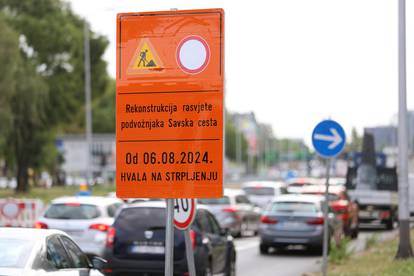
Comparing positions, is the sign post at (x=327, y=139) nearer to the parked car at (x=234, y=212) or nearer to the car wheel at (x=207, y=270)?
the car wheel at (x=207, y=270)

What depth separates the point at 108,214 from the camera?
1983 cm

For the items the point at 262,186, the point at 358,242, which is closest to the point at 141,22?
the point at 358,242

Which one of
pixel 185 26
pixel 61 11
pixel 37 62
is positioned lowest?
pixel 185 26

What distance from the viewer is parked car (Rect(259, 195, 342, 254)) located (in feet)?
75.3

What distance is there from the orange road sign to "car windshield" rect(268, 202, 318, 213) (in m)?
15.6

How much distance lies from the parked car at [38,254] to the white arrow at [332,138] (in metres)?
6.55

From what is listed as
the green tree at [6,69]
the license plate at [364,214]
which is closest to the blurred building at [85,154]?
the green tree at [6,69]

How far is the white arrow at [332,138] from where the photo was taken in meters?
15.8

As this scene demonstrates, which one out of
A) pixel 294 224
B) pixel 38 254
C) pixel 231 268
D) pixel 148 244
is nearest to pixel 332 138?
pixel 231 268

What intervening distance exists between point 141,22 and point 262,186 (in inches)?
1204

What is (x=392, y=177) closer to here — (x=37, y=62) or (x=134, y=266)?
(x=134, y=266)

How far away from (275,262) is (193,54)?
1430 cm

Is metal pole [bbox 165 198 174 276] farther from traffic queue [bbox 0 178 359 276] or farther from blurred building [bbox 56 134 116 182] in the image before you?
blurred building [bbox 56 134 116 182]

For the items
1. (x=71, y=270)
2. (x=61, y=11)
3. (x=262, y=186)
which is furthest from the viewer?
(x=61, y=11)
